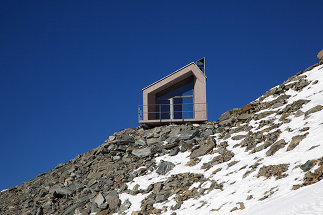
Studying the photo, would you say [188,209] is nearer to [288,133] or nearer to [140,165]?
[288,133]

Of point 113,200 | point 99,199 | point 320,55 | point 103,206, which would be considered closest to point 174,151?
point 113,200

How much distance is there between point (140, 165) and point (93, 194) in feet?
11.0

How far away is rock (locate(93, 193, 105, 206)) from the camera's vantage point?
16.7m

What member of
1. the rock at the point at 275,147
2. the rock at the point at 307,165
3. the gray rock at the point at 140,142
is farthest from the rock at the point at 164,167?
the rock at the point at 307,165

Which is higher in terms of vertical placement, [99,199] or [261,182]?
[99,199]

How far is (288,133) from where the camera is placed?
1489 centimetres

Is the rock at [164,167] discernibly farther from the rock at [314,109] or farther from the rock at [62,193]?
the rock at [314,109]

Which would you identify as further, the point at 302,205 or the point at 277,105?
the point at 277,105

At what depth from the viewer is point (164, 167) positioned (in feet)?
58.9

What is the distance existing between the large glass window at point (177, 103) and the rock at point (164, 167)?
33.5 ft

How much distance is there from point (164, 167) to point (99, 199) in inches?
152

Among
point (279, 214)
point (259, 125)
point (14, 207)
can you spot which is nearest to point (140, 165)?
point (259, 125)

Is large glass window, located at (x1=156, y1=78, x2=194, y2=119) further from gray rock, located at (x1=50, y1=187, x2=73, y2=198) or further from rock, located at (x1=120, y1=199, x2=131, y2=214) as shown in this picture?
rock, located at (x1=120, y1=199, x2=131, y2=214)

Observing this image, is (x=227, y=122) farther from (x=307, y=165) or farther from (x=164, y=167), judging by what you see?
(x=307, y=165)
